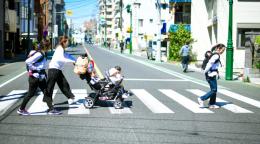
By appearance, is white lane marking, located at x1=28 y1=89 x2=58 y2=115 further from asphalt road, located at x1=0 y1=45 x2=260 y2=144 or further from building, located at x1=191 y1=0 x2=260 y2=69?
building, located at x1=191 y1=0 x2=260 y2=69

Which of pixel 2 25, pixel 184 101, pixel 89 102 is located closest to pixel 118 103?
pixel 89 102

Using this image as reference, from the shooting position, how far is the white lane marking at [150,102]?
1177cm

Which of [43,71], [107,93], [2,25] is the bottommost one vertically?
[107,93]

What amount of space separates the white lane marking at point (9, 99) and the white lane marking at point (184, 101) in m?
4.82

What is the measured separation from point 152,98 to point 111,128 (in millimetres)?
5261

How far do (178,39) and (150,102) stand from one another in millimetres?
27695

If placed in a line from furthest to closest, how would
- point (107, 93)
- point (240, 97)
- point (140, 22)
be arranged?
point (140, 22)
point (240, 97)
point (107, 93)

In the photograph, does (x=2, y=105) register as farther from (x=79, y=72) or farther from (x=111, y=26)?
(x=111, y=26)

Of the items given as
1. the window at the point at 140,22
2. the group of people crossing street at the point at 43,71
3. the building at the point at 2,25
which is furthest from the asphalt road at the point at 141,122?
the window at the point at 140,22

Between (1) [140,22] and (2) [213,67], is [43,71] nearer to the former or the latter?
(2) [213,67]

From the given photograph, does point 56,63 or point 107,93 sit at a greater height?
point 56,63

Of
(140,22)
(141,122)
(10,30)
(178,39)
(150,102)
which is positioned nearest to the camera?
(141,122)

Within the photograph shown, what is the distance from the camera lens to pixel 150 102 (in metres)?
13.3

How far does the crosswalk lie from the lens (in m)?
11.7
